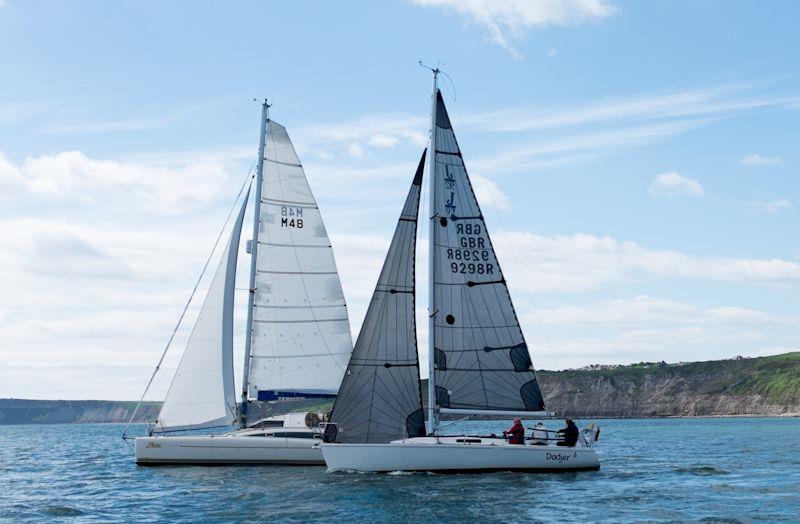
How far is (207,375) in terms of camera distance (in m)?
36.4

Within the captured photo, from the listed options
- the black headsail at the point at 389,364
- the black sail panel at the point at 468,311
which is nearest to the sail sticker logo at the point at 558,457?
the black sail panel at the point at 468,311

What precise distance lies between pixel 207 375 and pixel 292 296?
4883 mm

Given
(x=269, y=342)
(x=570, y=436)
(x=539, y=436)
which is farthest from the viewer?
(x=269, y=342)

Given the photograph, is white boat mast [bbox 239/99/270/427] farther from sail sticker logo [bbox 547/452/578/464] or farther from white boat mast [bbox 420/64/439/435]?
sail sticker logo [bbox 547/452/578/464]

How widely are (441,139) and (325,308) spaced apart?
10.0m

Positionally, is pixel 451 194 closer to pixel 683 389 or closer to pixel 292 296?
pixel 292 296

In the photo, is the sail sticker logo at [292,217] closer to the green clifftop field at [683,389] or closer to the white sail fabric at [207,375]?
the white sail fabric at [207,375]

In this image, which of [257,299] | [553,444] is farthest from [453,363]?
[257,299]

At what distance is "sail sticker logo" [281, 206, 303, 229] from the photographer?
1503 inches

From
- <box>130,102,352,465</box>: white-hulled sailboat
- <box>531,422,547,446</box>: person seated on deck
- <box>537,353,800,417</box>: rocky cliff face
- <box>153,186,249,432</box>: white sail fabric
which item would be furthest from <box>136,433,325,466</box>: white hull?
<box>537,353,800,417</box>: rocky cliff face

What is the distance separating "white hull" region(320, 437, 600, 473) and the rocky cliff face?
130 metres

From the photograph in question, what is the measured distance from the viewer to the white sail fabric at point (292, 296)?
3719cm

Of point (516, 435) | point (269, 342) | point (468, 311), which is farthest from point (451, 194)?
point (269, 342)

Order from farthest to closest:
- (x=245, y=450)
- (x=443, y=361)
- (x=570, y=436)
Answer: (x=245, y=450)
(x=570, y=436)
(x=443, y=361)
